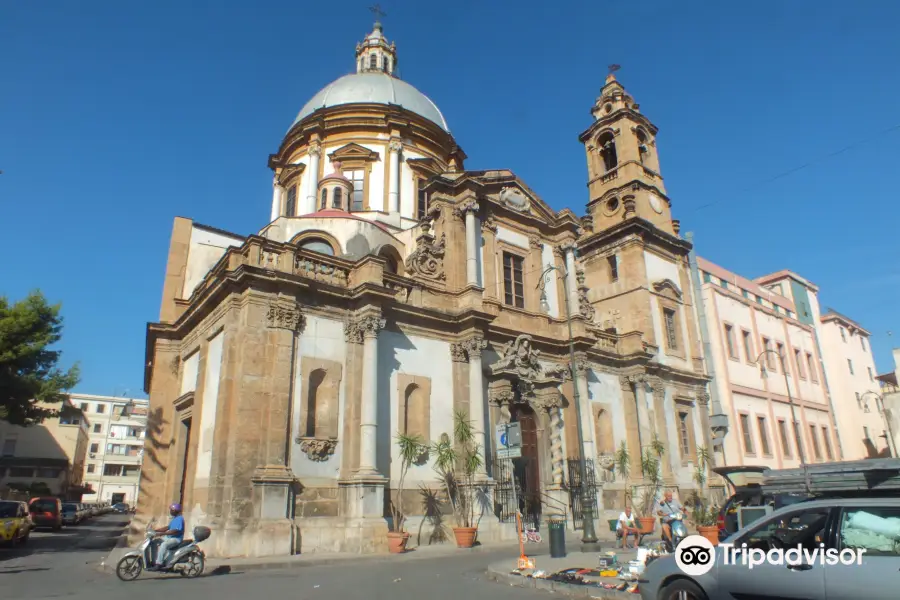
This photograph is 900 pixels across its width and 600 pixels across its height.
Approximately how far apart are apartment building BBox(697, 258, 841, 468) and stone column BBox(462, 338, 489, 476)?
1593 centimetres

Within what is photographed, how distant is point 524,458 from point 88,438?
72123 mm

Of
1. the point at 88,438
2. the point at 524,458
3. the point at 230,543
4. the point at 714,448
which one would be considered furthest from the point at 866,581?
the point at 88,438

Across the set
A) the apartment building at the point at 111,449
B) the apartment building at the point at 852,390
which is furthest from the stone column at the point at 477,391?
the apartment building at the point at 111,449

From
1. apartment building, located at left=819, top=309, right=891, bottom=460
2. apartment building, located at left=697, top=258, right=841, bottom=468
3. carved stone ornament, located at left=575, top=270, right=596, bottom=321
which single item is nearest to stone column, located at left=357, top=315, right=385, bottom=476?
carved stone ornament, located at left=575, top=270, right=596, bottom=321

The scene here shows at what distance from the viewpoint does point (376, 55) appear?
129 ft

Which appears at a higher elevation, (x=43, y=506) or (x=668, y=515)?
(x=43, y=506)

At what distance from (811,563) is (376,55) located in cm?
3896

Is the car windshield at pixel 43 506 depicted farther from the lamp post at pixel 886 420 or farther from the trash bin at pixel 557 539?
the lamp post at pixel 886 420

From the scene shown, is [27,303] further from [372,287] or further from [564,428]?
[564,428]

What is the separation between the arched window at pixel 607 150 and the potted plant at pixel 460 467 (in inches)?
814

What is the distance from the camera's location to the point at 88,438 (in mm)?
74688

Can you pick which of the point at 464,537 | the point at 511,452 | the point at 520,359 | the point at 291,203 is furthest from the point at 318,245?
the point at 511,452

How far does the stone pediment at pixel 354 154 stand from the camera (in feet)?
98.2

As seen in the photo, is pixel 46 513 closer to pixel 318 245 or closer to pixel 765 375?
pixel 318 245
